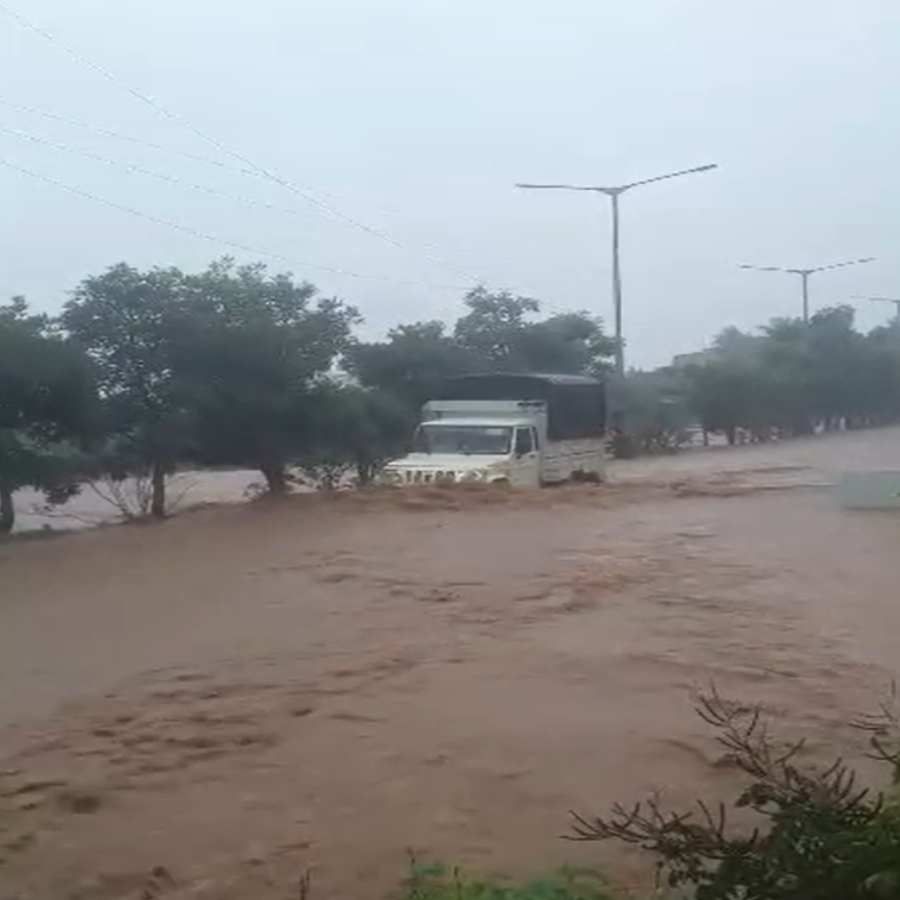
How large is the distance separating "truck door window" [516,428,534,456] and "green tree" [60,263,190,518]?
5.76 meters

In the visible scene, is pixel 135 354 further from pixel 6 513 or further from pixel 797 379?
pixel 797 379

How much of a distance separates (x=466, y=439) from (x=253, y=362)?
12.9 feet

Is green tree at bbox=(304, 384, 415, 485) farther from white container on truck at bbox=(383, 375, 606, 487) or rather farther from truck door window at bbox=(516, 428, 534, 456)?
truck door window at bbox=(516, 428, 534, 456)

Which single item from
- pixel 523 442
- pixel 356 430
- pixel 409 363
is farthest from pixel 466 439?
pixel 409 363

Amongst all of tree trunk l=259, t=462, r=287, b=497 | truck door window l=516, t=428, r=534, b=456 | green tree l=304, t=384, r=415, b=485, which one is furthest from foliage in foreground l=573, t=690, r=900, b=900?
tree trunk l=259, t=462, r=287, b=497

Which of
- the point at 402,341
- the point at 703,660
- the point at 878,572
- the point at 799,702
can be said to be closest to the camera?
the point at 799,702

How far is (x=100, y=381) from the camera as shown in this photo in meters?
21.8

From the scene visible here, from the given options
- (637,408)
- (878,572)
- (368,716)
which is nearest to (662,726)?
(368,716)

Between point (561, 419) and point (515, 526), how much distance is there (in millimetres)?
6367

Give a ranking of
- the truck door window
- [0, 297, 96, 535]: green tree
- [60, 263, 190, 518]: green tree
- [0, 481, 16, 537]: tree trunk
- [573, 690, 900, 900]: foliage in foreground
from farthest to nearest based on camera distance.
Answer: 1. the truck door window
2. [60, 263, 190, 518]: green tree
3. [0, 481, 16, 537]: tree trunk
4. [0, 297, 96, 535]: green tree
5. [573, 690, 900, 900]: foliage in foreground

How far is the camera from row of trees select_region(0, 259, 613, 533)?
2037 cm

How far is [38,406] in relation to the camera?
2041 centimetres

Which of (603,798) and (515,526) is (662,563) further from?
(603,798)

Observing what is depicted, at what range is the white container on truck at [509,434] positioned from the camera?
79.5 ft
